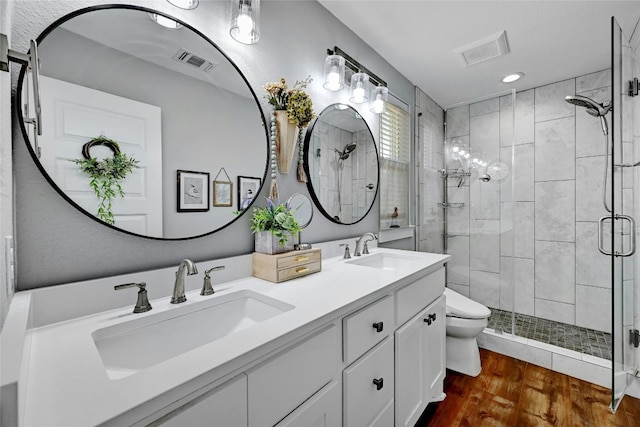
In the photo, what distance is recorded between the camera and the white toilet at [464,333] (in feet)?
6.56

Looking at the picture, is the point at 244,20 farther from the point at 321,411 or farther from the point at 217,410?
the point at 321,411

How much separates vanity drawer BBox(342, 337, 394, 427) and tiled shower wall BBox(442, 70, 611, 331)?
6.78 feet

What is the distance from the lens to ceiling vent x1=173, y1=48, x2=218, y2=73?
1.07 metres

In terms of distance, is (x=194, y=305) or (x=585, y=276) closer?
(x=194, y=305)

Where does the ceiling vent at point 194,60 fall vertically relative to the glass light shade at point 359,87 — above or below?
below

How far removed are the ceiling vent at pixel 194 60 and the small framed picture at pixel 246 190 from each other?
1.48ft

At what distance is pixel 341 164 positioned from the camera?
6.02 ft

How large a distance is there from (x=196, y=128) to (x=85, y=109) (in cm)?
34

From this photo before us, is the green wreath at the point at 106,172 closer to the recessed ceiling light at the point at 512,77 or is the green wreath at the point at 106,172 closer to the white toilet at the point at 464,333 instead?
the white toilet at the point at 464,333

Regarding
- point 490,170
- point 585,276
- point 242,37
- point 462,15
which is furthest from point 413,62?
point 585,276

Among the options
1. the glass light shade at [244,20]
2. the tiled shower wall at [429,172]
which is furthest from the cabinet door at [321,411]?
the tiled shower wall at [429,172]

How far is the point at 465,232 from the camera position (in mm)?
2963

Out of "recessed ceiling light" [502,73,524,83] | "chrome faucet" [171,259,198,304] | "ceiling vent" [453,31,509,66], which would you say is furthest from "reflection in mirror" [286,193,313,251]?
"recessed ceiling light" [502,73,524,83]

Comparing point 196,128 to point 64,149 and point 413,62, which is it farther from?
point 413,62
